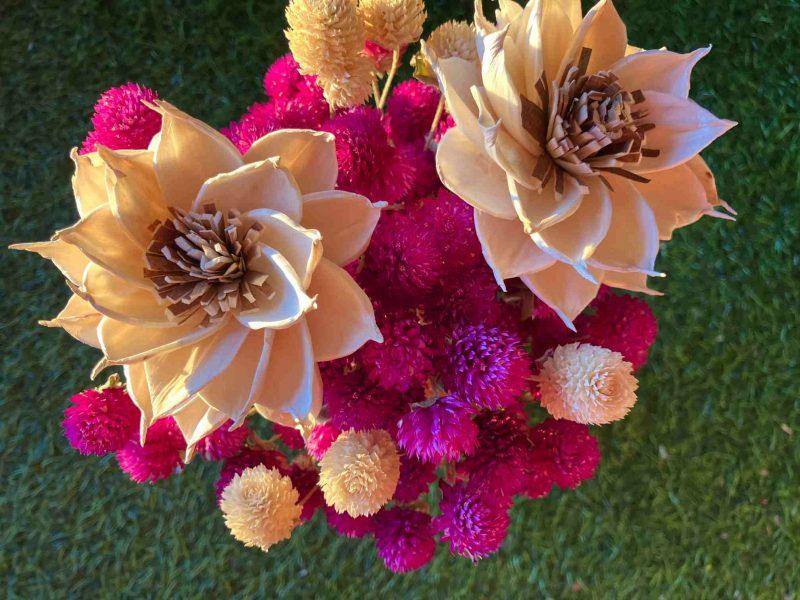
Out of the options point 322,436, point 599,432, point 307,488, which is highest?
point 322,436

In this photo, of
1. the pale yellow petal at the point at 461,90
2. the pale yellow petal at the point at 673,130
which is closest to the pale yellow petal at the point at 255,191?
the pale yellow petal at the point at 461,90

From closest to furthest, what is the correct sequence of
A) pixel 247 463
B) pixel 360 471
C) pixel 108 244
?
pixel 108 244 → pixel 360 471 → pixel 247 463

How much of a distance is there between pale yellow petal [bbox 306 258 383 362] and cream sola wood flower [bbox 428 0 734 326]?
88mm

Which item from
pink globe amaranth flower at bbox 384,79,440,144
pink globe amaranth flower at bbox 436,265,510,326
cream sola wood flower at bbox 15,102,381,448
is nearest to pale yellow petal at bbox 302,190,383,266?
cream sola wood flower at bbox 15,102,381,448

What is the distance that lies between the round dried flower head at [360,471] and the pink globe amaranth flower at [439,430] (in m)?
0.04

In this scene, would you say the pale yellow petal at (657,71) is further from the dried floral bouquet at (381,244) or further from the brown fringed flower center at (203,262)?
the brown fringed flower center at (203,262)

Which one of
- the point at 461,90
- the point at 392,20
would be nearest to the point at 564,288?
the point at 461,90

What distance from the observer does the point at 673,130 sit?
420mm

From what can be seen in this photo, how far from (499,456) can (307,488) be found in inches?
8.0

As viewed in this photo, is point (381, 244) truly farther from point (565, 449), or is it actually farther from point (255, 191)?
point (565, 449)

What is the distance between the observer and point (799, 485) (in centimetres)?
90

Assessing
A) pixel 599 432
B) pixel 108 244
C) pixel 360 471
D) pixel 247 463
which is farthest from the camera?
pixel 599 432

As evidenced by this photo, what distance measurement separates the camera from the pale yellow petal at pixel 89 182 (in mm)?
390

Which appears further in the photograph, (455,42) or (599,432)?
(599,432)
